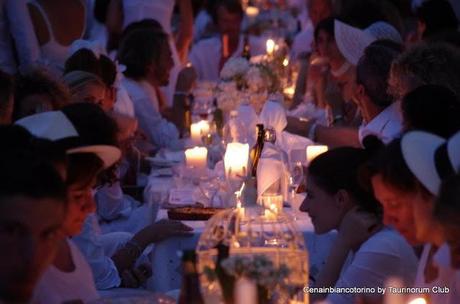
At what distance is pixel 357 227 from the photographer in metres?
3.07

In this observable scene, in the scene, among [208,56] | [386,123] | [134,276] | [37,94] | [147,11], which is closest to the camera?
[134,276]

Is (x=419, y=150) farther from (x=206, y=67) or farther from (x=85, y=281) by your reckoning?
(x=206, y=67)

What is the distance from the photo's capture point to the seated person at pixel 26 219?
1970 mm

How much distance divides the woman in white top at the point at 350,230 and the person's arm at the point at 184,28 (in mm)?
6029

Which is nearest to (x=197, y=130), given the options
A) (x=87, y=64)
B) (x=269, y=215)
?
(x=87, y=64)

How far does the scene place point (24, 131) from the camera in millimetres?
2295

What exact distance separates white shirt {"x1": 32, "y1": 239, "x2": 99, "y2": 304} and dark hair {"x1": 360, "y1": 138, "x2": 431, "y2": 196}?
77 cm

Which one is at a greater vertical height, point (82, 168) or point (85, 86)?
point (85, 86)

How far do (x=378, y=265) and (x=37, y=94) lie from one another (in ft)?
5.40

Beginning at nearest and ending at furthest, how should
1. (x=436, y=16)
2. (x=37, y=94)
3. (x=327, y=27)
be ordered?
(x=37, y=94) → (x=327, y=27) → (x=436, y=16)

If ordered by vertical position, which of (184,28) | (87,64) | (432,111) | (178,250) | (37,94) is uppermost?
(184,28)

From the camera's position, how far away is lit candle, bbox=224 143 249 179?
4.15 meters

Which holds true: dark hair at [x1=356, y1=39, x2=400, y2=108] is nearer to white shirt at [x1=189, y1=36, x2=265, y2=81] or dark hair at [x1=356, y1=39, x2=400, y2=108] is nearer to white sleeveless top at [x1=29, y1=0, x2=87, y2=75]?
white sleeveless top at [x1=29, y1=0, x2=87, y2=75]

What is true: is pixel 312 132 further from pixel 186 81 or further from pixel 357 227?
pixel 357 227
